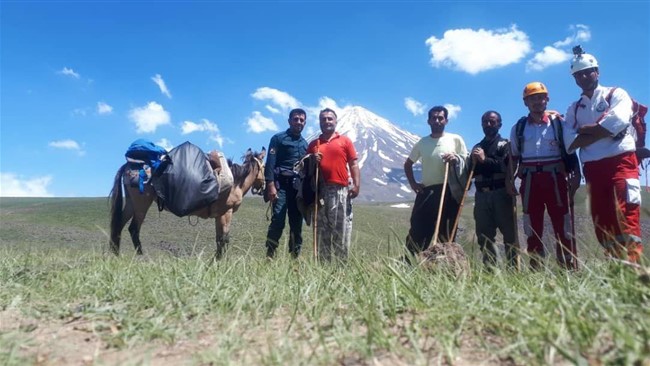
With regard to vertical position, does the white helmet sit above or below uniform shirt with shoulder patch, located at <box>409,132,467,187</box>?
above

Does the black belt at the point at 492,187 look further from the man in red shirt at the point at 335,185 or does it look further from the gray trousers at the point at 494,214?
the man in red shirt at the point at 335,185

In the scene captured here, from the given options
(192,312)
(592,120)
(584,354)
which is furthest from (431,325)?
(592,120)

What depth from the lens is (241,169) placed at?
9031 mm

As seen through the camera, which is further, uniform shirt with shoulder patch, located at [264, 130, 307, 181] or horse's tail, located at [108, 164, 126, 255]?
horse's tail, located at [108, 164, 126, 255]

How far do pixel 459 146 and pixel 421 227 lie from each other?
3.47 ft

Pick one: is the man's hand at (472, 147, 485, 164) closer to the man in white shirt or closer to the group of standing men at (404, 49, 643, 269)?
the group of standing men at (404, 49, 643, 269)

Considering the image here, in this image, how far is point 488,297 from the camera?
7.80 ft

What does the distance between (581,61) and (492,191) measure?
160cm

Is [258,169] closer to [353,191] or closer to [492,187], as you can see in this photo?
[353,191]

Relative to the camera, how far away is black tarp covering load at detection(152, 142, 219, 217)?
762 centimetres

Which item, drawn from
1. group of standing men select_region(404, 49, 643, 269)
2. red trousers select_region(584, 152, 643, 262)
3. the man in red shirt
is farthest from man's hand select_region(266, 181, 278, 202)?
red trousers select_region(584, 152, 643, 262)

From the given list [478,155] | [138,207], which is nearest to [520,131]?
[478,155]

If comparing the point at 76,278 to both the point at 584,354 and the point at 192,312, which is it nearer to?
the point at 192,312

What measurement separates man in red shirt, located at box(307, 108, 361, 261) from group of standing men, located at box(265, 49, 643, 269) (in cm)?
1
